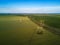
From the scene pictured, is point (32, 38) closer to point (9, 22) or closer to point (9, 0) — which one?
point (9, 22)

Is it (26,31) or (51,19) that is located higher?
(51,19)

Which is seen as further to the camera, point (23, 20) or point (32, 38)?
point (23, 20)

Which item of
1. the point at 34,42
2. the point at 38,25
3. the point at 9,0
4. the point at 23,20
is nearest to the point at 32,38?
the point at 34,42

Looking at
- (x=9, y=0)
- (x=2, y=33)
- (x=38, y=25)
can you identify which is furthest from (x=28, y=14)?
(x=2, y=33)

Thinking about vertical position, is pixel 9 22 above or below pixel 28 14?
below

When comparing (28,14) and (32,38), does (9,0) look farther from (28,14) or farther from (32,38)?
(32,38)

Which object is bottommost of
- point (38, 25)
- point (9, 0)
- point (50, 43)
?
point (50, 43)
